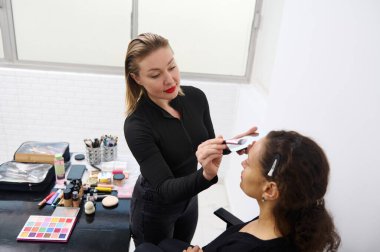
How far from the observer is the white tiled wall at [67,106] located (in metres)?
3.18

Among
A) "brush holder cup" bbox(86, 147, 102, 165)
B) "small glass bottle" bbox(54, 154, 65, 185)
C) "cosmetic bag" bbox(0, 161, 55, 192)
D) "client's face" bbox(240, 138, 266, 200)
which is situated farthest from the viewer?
"brush holder cup" bbox(86, 147, 102, 165)

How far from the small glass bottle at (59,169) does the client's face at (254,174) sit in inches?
45.8

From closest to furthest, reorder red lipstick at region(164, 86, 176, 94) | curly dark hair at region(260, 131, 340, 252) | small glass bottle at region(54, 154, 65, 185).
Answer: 1. curly dark hair at region(260, 131, 340, 252)
2. red lipstick at region(164, 86, 176, 94)
3. small glass bottle at region(54, 154, 65, 185)

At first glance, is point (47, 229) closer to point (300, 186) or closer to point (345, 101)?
point (300, 186)

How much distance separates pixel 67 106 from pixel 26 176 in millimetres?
1623

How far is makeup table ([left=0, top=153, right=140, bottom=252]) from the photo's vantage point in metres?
1.44

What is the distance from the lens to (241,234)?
48.1 inches

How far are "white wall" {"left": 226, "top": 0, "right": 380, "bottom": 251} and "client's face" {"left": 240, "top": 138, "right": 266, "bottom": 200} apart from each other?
0.38 metres

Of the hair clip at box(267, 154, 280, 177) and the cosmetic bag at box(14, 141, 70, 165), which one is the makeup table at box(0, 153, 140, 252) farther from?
the hair clip at box(267, 154, 280, 177)

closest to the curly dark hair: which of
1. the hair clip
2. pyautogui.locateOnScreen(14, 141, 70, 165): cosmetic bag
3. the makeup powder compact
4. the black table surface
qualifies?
the hair clip

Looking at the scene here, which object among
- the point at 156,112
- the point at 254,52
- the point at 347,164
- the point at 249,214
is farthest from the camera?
the point at 254,52

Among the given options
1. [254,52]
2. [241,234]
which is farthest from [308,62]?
[254,52]

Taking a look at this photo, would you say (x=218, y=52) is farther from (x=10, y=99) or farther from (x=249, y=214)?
(x=10, y=99)

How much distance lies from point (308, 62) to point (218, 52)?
1678mm
